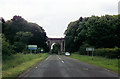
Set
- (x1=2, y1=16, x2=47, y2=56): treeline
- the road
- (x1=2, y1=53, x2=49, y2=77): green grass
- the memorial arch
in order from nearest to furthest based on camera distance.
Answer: (x1=2, y1=53, x2=49, y2=77): green grass
the road
(x1=2, y1=16, x2=47, y2=56): treeline
the memorial arch

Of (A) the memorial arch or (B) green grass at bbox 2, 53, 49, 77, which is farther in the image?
(A) the memorial arch

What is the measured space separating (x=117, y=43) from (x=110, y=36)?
396 cm

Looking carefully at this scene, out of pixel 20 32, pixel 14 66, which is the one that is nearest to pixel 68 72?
pixel 14 66

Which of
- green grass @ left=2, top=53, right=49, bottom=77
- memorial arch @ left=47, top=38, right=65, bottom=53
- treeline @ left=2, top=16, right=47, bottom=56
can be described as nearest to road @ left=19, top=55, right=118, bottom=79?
green grass @ left=2, top=53, right=49, bottom=77

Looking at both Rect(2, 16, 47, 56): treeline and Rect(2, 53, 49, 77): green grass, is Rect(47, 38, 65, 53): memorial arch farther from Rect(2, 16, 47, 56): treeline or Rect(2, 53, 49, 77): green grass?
Rect(2, 53, 49, 77): green grass

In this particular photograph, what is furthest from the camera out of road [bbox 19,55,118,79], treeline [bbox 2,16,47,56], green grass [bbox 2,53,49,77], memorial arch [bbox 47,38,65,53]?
memorial arch [bbox 47,38,65,53]

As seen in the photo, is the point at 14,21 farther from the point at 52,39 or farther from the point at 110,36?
the point at 52,39

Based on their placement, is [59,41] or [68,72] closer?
[68,72]

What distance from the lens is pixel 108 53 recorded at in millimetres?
44344

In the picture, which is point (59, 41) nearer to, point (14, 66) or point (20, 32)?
point (20, 32)

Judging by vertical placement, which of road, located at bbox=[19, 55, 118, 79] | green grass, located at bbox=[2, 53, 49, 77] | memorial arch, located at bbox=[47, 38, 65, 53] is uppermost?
memorial arch, located at bbox=[47, 38, 65, 53]

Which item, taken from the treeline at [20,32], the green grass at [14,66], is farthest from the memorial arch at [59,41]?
the green grass at [14,66]

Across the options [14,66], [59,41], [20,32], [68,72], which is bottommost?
[68,72]

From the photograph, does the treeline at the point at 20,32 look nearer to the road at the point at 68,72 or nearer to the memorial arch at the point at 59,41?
the road at the point at 68,72
